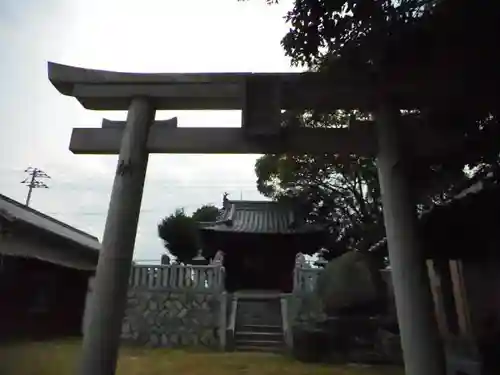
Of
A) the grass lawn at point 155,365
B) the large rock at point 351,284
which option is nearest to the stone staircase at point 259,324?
the grass lawn at point 155,365

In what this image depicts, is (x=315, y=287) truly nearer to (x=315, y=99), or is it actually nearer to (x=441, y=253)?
(x=441, y=253)

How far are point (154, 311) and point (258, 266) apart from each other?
4712mm

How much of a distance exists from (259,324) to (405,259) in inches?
342

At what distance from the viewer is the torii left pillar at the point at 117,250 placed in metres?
2.63

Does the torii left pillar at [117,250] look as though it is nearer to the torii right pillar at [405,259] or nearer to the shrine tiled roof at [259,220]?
the torii right pillar at [405,259]

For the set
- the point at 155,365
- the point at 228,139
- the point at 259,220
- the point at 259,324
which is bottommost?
the point at 155,365

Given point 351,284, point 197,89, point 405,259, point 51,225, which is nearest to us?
point 405,259

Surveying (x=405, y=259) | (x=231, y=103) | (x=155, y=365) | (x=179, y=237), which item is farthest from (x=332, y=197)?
(x=405, y=259)

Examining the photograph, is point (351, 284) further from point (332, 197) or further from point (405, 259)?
point (332, 197)

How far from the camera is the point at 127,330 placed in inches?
405

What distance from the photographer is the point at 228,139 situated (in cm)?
323

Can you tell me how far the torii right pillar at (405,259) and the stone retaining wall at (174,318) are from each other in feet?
26.0

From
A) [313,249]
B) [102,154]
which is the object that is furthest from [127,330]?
[102,154]

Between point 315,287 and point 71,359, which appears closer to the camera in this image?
point 71,359
